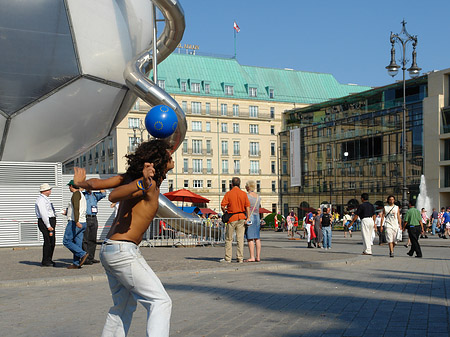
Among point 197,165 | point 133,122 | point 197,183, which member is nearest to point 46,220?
point 133,122

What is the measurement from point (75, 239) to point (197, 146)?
231ft

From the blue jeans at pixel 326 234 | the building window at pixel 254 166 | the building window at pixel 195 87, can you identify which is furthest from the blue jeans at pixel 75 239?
the building window at pixel 254 166

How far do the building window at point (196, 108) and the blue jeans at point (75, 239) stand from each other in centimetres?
7022

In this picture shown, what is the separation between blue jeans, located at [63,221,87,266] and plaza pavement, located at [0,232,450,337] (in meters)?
0.40

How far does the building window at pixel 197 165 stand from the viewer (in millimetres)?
81438

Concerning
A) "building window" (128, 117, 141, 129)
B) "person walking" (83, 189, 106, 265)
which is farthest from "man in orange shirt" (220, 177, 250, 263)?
"building window" (128, 117, 141, 129)

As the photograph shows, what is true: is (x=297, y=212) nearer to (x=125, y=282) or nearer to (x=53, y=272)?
(x=53, y=272)

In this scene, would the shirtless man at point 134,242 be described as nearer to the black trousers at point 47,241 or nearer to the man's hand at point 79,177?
the man's hand at point 79,177

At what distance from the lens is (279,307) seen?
278 inches

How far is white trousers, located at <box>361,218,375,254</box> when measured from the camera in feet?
52.0

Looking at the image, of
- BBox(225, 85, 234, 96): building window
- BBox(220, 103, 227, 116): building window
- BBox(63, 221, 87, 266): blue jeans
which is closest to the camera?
BBox(63, 221, 87, 266): blue jeans

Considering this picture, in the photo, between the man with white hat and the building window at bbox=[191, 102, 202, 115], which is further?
the building window at bbox=[191, 102, 202, 115]

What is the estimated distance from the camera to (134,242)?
14.5 feet

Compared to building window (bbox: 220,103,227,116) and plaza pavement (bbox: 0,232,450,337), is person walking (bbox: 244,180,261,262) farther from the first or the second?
building window (bbox: 220,103,227,116)
